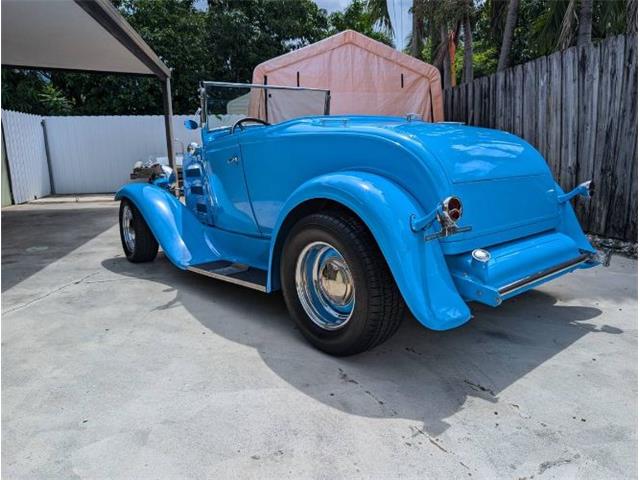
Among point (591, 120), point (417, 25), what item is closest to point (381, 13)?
point (417, 25)

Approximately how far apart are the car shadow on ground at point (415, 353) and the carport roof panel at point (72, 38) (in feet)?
15.1

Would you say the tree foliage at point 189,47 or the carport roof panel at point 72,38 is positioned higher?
the tree foliage at point 189,47

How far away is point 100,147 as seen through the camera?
14.2 meters

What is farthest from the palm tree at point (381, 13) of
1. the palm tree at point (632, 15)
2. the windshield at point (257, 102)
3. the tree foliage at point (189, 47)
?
the windshield at point (257, 102)

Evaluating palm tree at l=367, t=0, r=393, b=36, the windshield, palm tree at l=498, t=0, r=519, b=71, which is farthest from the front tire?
palm tree at l=367, t=0, r=393, b=36

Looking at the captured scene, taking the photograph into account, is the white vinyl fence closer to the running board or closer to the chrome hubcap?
the chrome hubcap

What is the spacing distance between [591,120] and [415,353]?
3.91 m

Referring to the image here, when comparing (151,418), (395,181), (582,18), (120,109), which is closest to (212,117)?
(395,181)

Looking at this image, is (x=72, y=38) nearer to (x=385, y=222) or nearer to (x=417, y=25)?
(x=385, y=222)

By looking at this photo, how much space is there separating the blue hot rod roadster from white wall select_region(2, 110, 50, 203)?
10.3 meters

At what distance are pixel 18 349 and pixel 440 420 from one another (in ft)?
8.88

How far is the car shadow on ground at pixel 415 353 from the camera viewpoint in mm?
2453

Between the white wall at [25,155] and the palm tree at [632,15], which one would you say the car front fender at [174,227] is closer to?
the palm tree at [632,15]

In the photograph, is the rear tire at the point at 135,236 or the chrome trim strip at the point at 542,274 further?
the rear tire at the point at 135,236
